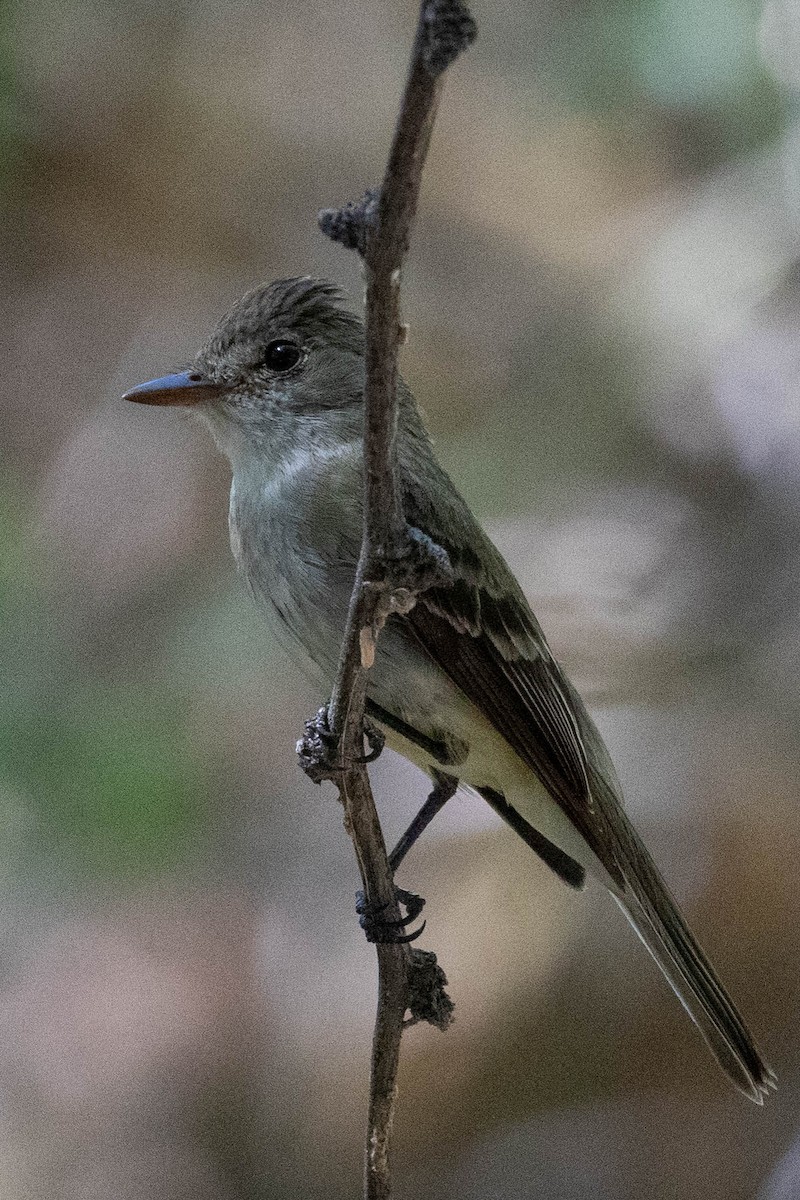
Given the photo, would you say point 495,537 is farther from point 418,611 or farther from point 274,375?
point 418,611

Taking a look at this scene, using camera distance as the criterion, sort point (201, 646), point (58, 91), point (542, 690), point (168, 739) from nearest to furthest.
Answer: point (542, 690), point (168, 739), point (201, 646), point (58, 91)

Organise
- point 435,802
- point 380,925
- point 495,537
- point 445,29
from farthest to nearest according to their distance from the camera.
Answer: point 495,537
point 435,802
point 380,925
point 445,29

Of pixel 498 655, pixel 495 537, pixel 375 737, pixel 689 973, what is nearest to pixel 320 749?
pixel 375 737

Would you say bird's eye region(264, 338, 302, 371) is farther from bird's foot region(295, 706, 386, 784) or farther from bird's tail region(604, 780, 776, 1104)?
bird's tail region(604, 780, 776, 1104)

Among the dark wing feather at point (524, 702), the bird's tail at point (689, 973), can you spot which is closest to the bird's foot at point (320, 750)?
the dark wing feather at point (524, 702)

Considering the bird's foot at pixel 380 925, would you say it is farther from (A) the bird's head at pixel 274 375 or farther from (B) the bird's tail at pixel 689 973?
(A) the bird's head at pixel 274 375

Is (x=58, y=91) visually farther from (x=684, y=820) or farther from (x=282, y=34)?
(x=684, y=820)

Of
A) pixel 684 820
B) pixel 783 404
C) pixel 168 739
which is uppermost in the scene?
pixel 783 404

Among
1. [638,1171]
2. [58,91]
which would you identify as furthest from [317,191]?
[638,1171]
